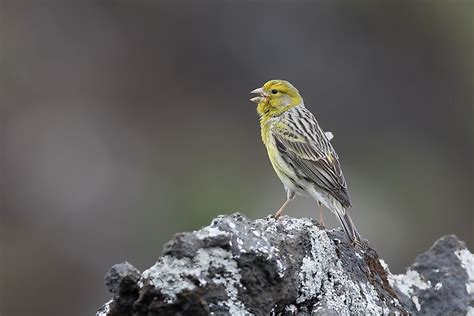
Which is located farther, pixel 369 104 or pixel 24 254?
pixel 369 104

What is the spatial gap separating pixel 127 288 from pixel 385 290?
66.0 inches

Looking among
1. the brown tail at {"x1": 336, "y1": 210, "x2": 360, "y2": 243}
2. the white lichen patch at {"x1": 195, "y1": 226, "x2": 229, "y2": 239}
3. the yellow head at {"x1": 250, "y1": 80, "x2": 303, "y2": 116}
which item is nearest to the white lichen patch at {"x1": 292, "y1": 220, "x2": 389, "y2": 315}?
the brown tail at {"x1": 336, "y1": 210, "x2": 360, "y2": 243}

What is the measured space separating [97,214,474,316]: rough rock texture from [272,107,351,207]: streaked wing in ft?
4.99

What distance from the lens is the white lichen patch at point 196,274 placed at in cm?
410

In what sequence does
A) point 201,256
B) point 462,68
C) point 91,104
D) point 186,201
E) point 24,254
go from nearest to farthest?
point 201,256 → point 24,254 → point 186,201 → point 91,104 → point 462,68

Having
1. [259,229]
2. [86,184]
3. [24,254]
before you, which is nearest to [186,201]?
[86,184]

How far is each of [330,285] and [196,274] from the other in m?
0.98

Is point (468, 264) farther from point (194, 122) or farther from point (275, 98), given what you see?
point (194, 122)

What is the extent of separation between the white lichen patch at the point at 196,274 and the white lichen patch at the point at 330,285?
0.50m

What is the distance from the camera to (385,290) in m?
5.19

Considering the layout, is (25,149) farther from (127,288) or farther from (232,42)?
(127,288)

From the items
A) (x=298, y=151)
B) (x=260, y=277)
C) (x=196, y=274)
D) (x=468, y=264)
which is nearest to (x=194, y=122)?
(x=298, y=151)

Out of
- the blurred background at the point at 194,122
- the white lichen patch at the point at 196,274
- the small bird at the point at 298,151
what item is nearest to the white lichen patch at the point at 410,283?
the small bird at the point at 298,151

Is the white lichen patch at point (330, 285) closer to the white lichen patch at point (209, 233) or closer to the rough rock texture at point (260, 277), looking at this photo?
the rough rock texture at point (260, 277)
